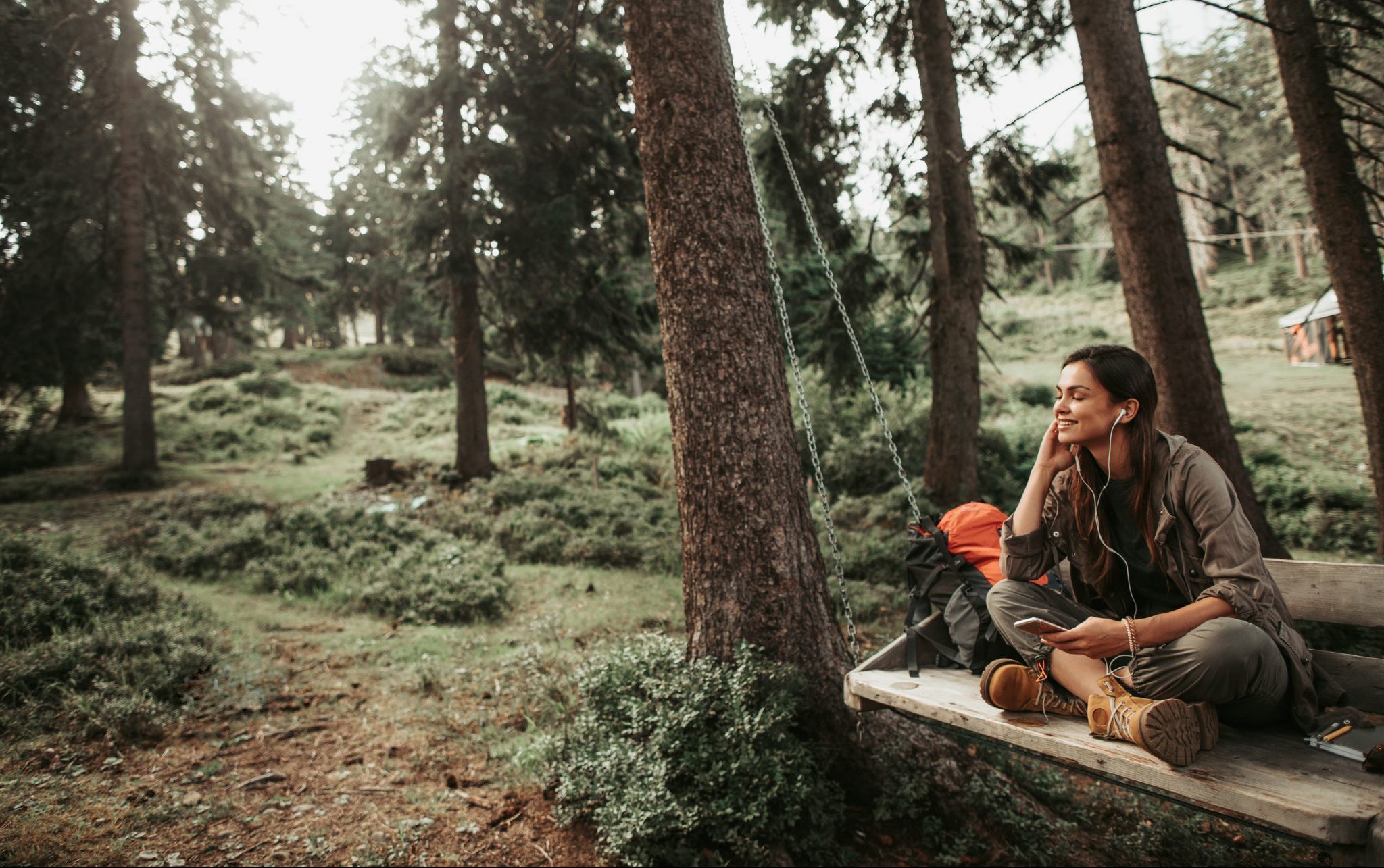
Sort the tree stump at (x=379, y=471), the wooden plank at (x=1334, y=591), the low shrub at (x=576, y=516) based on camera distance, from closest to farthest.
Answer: the wooden plank at (x=1334, y=591) < the low shrub at (x=576, y=516) < the tree stump at (x=379, y=471)

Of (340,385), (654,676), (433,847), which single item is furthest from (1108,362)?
(340,385)

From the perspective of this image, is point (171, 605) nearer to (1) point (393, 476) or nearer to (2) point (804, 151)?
(1) point (393, 476)

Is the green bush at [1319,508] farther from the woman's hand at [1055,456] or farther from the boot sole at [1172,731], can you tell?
the boot sole at [1172,731]

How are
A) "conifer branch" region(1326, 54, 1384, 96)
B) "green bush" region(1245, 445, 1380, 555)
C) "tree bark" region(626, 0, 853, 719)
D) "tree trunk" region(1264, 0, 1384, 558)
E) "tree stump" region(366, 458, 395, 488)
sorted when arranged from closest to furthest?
1. "tree bark" region(626, 0, 853, 719)
2. "conifer branch" region(1326, 54, 1384, 96)
3. "tree trunk" region(1264, 0, 1384, 558)
4. "green bush" region(1245, 445, 1380, 555)
5. "tree stump" region(366, 458, 395, 488)

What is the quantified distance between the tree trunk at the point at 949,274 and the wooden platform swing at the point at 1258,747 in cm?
659

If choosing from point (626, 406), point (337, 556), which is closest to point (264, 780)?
point (337, 556)

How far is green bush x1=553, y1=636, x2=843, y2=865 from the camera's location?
11.0ft

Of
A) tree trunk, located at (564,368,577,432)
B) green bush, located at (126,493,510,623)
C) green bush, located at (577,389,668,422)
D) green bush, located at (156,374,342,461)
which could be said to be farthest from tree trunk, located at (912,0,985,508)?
green bush, located at (156,374,342,461)

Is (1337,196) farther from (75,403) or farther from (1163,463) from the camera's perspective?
(75,403)

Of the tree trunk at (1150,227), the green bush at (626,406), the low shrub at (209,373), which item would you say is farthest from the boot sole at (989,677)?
the low shrub at (209,373)

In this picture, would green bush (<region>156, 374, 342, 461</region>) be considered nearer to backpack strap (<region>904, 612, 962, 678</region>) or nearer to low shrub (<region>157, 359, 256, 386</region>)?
low shrub (<region>157, 359, 256, 386</region>)

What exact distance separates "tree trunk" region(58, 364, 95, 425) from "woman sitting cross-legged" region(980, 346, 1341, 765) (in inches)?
923

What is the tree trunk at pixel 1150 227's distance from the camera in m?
5.08

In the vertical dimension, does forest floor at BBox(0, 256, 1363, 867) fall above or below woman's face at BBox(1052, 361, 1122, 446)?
below
